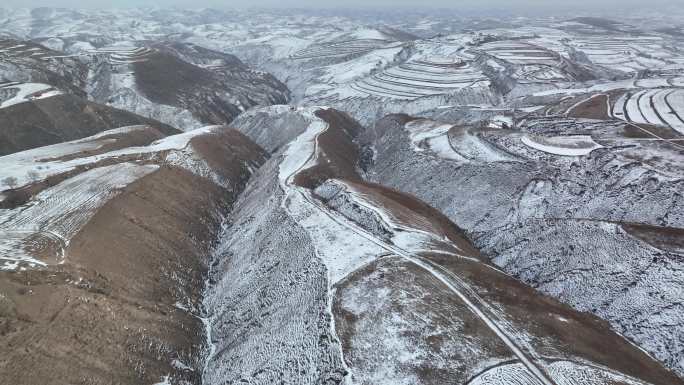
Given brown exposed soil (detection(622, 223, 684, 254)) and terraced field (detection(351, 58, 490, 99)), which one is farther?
terraced field (detection(351, 58, 490, 99))

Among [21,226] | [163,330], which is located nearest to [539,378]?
[163,330]

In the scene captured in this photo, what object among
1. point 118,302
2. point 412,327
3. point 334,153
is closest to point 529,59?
point 334,153

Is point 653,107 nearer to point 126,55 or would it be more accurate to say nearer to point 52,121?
point 52,121

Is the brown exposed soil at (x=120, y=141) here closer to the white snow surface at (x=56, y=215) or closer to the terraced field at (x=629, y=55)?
the white snow surface at (x=56, y=215)

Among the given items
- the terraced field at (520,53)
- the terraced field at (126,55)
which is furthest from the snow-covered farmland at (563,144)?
the terraced field at (126,55)

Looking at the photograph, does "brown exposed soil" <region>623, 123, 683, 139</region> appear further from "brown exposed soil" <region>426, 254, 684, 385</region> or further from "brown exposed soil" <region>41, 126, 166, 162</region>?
"brown exposed soil" <region>41, 126, 166, 162</region>

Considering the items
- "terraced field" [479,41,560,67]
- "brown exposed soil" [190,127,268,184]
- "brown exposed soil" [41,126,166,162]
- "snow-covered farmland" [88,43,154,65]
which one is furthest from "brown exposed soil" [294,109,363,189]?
"terraced field" [479,41,560,67]

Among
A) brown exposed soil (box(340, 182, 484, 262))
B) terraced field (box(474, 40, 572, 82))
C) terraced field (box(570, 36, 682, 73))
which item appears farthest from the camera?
terraced field (box(570, 36, 682, 73))

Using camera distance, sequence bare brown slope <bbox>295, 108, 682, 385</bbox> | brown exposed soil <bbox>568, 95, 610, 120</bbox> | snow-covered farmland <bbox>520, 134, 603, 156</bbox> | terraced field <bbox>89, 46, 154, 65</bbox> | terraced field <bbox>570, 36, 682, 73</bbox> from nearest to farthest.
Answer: bare brown slope <bbox>295, 108, 682, 385</bbox> → snow-covered farmland <bbox>520, 134, 603, 156</bbox> → brown exposed soil <bbox>568, 95, 610, 120</bbox> → terraced field <bbox>89, 46, 154, 65</bbox> → terraced field <bbox>570, 36, 682, 73</bbox>
